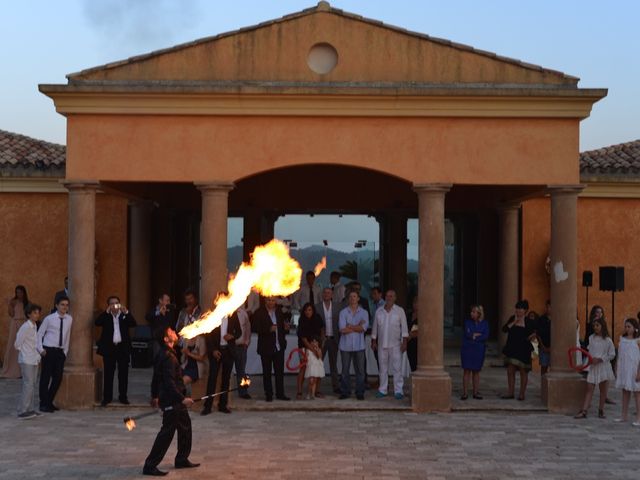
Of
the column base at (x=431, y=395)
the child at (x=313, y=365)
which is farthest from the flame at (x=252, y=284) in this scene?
the column base at (x=431, y=395)

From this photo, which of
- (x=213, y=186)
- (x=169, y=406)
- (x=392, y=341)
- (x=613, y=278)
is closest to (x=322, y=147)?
(x=213, y=186)

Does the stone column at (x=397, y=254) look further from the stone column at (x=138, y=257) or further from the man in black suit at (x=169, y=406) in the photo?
the man in black suit at (x=169, y=406)

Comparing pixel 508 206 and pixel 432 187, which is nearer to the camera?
pixel 432 187

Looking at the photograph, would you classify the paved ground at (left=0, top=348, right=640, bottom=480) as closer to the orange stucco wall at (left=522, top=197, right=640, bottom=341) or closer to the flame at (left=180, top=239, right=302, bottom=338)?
the flame at (left=180, top=239, right=302, bottom=338)

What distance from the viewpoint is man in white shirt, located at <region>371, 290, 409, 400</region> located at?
15.6 m

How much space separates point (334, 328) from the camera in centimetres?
1614

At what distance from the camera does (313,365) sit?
15.6 m

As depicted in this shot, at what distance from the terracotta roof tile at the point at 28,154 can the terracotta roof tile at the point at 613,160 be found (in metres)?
10.9

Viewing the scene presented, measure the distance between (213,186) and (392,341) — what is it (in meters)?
3.78

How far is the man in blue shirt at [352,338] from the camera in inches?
616

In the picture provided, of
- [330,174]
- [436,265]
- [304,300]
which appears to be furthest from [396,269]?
[436,265]

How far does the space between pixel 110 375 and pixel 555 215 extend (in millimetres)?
7393

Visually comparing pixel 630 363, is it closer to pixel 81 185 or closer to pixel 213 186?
pixel 213 186

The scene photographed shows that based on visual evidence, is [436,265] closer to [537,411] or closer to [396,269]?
[537,411]
